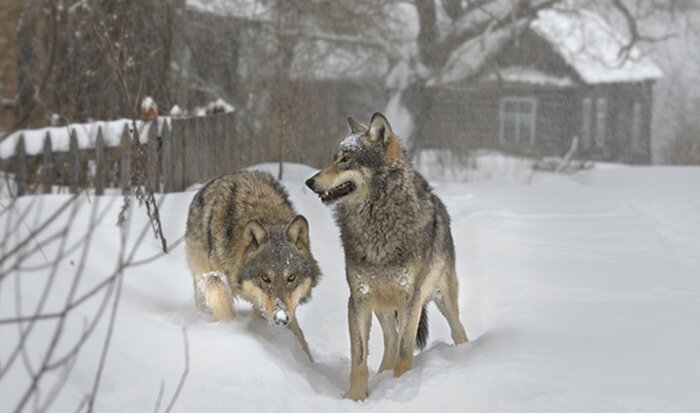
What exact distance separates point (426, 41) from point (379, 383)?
2777cm

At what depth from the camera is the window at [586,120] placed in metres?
48.4

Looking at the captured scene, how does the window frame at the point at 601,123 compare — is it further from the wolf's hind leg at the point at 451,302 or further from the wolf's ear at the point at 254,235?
the wolf's ear at the point at 254,235

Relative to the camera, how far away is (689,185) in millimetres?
20562

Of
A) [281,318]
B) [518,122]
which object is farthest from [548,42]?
[281,318]

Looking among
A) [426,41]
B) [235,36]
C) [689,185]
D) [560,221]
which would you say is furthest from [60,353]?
[426,41]

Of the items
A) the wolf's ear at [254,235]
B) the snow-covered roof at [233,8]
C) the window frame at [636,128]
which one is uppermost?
the snow-covered roof at [233,8]

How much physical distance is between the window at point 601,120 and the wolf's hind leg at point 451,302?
42142 millimetres

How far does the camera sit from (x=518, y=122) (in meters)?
48.2

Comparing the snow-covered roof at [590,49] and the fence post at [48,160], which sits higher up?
the snow-covered roof at [590,49]

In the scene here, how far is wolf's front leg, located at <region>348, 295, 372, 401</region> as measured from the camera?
23.0ft

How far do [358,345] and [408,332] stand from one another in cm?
36

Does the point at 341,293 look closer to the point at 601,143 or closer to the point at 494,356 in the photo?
the point at 494,356

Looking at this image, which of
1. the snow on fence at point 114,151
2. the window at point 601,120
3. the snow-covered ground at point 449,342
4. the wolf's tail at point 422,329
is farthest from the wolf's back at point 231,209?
the window at point 601,120

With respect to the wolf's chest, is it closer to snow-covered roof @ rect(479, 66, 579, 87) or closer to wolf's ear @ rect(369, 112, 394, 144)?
wolf's ear @ rect(369, 112, 394, 144)
